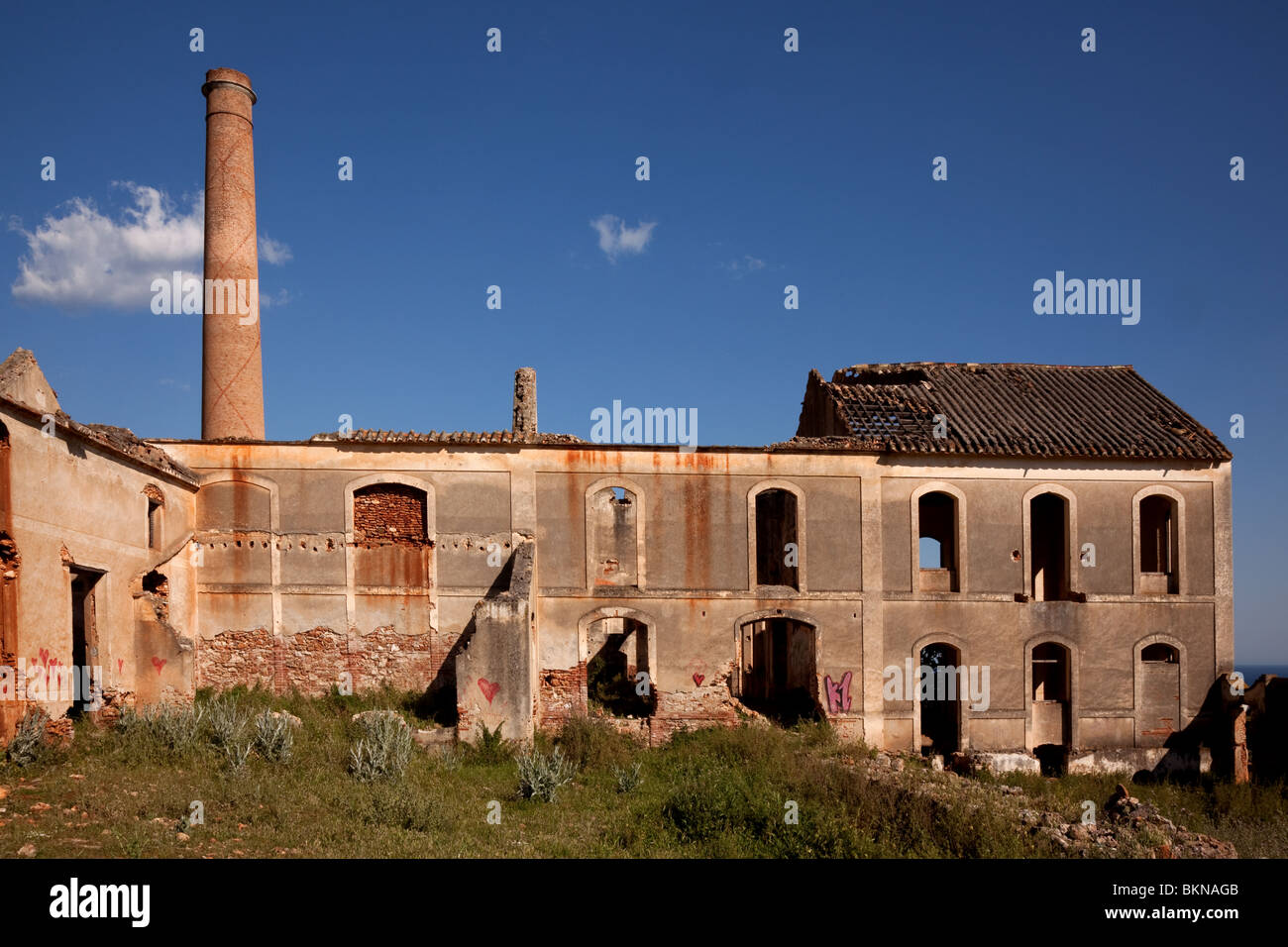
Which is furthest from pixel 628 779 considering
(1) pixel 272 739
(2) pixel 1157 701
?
(2) pixel 1157 701

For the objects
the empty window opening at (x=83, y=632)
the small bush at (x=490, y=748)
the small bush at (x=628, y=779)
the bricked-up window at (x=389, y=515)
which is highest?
the bricked-up window at (x=389, y=515)

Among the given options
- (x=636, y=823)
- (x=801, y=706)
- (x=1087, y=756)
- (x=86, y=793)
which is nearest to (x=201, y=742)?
(x=86, y=793)

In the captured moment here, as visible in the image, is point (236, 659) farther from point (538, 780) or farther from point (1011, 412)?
point (1011, 412)

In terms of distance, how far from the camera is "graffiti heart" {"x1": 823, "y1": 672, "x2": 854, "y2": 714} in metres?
18.8

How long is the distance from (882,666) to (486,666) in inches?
341

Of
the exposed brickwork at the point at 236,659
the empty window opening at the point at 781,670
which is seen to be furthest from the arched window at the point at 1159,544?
the exposed brickwork at the point at 236,659

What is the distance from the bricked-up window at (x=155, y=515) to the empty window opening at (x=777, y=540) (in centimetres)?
1228

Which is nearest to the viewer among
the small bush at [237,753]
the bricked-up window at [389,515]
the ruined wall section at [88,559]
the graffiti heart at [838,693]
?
the ruined wall section at [88,559]

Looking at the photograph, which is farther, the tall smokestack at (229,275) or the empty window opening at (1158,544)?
the tall smokestack at (229,275)

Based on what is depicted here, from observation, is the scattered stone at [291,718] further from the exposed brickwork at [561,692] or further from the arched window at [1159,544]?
the arched window at [1159,544]

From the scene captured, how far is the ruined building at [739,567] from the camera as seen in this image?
59.3ft
